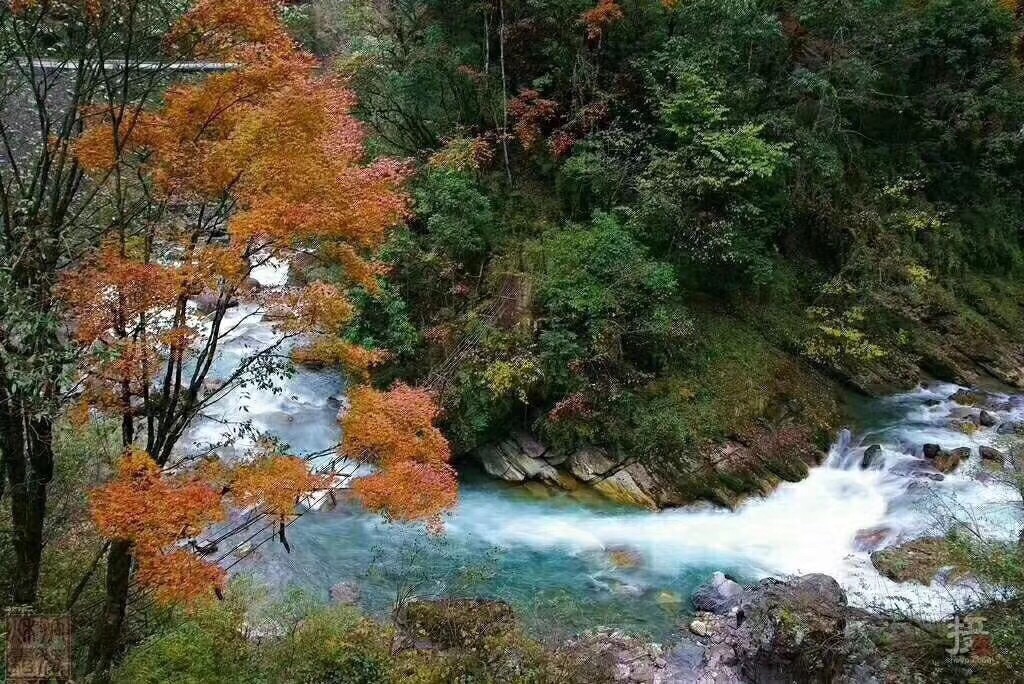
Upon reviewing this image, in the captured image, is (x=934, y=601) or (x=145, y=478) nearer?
(x=145, y=478)

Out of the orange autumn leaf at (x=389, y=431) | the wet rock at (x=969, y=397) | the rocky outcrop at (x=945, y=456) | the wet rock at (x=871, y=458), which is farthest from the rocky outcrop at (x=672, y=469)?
the orange autumn leaf at (x=389, y=431)

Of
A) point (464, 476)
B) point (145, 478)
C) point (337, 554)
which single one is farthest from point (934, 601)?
point (145, 478)

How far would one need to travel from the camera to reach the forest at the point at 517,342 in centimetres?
664

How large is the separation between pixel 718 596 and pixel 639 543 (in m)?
1.66

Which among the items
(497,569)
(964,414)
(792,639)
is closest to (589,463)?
(497,569)

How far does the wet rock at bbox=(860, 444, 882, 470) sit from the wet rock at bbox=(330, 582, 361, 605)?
9.19 metres

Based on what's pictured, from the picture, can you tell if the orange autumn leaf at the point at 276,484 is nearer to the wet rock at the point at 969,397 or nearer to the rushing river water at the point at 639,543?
the rushing river water at the point at 639,543

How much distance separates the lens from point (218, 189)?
22.0ft

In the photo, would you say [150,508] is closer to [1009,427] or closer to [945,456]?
[945,456]

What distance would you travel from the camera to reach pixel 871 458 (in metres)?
13.0

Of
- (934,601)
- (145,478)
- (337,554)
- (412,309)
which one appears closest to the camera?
(145,478)

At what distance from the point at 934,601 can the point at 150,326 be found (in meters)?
10.3

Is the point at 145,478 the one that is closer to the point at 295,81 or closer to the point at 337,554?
the point at 295,81
